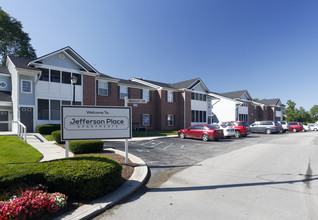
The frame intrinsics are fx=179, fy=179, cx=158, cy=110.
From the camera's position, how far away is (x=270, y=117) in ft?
162

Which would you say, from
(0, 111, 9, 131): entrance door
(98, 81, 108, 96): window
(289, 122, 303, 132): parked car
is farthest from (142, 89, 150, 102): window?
(289, 122, 303, 132): parked car

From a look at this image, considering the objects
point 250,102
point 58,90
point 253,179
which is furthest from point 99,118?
point 250,102

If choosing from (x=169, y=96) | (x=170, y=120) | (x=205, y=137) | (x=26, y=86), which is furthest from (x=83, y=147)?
(x=169, y=96)

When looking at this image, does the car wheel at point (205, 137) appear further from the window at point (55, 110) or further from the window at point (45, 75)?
the window at point (45, 75)

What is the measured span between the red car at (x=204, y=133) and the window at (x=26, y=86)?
583 inches

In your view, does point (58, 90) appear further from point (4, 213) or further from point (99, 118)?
point (4, 213)

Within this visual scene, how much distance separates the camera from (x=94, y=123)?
21.2 ft

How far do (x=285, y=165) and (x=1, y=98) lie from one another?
23035mm

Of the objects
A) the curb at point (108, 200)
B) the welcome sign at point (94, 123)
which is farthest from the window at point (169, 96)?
the curb at point (108, 200)

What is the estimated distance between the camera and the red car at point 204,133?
49.7 feet

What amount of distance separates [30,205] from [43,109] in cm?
1709

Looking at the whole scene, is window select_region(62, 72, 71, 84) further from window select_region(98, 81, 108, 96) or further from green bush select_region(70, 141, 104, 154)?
green bush select_region(70, 141, 104, 154)

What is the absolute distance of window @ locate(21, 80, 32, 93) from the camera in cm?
1606

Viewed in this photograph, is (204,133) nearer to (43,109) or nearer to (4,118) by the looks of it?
(43,109)
